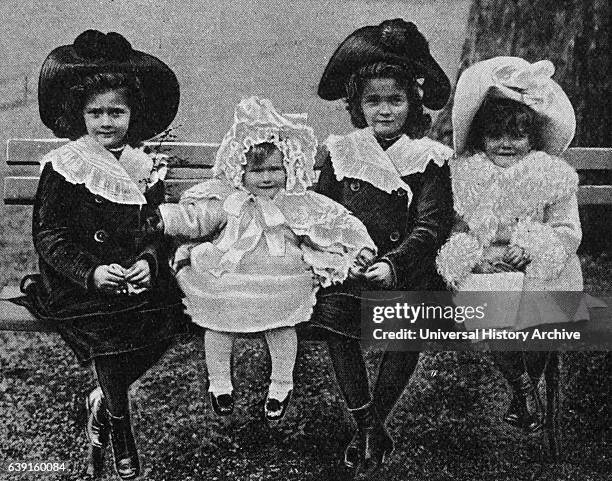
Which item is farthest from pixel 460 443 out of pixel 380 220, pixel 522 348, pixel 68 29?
pixel 68 29

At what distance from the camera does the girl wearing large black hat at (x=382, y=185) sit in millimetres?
4418

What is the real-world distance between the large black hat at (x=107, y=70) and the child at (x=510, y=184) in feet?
4.67

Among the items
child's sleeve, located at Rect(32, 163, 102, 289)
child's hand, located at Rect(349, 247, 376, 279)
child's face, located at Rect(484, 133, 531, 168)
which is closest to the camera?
child's sleeve, located at Rect(32, 163, 102, 289)

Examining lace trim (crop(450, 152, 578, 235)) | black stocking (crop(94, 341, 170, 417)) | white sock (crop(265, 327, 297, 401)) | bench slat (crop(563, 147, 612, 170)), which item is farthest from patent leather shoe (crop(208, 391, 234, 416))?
bench slat (crop(563, 147, 612, 170))

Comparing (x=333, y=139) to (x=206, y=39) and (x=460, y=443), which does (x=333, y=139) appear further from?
(x=460, y=443)

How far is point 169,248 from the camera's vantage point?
14.4ft

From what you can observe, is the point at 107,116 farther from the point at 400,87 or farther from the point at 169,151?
the point at 400,87

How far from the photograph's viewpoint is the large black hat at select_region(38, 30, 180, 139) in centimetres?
438

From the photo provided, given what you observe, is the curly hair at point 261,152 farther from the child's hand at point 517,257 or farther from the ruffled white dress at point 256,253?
the child's hand at point 517,257

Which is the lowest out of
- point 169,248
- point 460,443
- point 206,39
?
point 460,443

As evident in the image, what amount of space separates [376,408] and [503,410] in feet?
2.15

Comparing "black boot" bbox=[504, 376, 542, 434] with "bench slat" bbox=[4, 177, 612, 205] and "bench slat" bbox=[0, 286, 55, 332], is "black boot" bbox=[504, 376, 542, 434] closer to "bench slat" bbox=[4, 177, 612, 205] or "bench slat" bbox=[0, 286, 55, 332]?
"bench slat" bbox=[4, 177, 612, 205]

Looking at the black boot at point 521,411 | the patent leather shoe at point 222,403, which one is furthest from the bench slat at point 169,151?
the black boot at point 521,411

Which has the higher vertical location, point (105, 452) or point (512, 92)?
point (512, 92)
